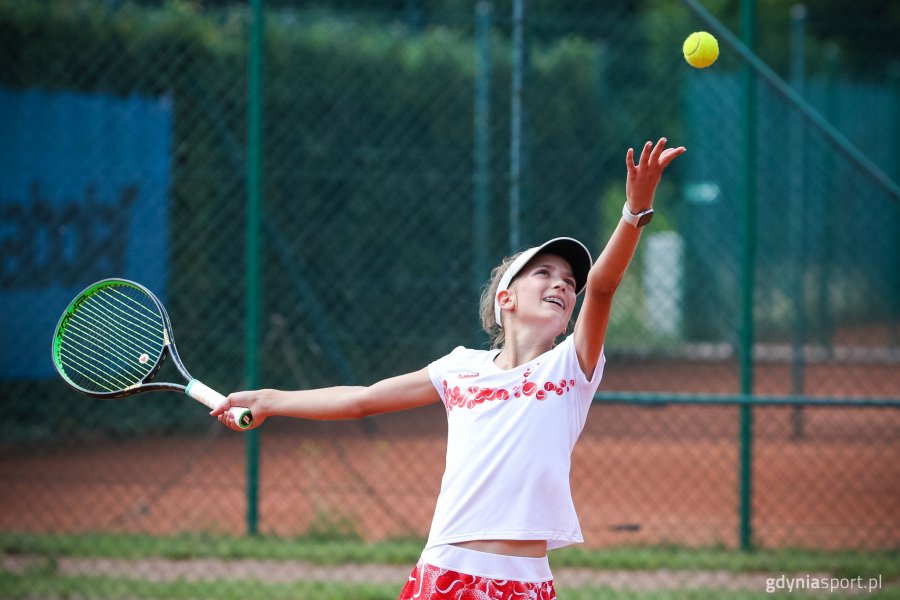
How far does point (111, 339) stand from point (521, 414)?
144cm

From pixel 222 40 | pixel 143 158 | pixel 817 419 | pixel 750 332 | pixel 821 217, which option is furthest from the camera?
pixel 821 217

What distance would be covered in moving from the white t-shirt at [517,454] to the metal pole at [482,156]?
3.42m

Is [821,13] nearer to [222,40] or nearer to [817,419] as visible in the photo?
[817,419]

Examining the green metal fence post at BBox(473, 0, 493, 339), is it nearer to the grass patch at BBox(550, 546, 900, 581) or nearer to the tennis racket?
the grass patch at BBox(550, 546, 900, 581)

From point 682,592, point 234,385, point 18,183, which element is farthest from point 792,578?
point 18,183

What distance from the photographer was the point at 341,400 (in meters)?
2.71

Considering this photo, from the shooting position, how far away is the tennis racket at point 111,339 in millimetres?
3043

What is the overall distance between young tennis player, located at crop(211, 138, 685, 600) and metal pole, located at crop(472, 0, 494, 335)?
3303 mm

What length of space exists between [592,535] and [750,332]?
4.58ft

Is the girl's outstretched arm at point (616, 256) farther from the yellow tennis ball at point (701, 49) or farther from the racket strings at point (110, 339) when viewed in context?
the racket strings at point (110, 339)

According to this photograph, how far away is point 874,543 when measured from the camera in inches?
213

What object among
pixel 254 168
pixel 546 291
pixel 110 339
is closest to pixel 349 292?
pixel 254 168

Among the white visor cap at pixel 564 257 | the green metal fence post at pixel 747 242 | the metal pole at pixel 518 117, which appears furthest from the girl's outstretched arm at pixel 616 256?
the green metal fence post at pixel 747 242

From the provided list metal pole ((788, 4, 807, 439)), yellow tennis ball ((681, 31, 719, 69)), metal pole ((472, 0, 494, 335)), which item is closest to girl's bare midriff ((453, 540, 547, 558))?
yellow tennis ball ((681, 31, 719, 69))
